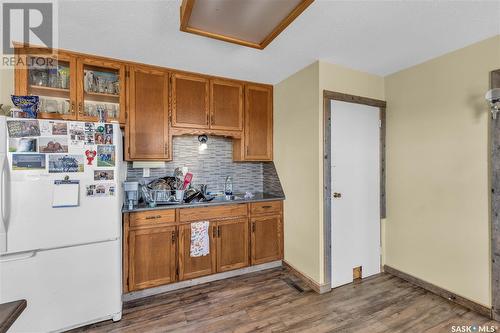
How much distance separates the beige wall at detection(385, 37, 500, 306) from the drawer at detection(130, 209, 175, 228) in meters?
2.57

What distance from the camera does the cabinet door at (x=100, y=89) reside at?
2264 millimetres

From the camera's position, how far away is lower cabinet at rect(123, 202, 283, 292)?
2279mm

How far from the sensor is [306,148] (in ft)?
8.48

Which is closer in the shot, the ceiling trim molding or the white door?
the ceiling trim molding

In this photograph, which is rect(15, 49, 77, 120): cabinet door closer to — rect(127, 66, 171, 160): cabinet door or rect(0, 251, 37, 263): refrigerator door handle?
rect(127, 66, 171, 160): cabinet door

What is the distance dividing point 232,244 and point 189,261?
513 mm

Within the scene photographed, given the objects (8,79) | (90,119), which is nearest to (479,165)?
(90,119)

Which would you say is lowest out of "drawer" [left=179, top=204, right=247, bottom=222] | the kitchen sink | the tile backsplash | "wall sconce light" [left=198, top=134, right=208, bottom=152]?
"drawer" [left=179, top=204, right=247, bottom=222]

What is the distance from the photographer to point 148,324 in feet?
6.34

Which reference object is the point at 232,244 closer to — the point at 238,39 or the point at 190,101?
the point at 190,101

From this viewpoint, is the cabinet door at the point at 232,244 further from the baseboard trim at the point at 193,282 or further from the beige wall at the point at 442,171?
the beige wall at the point at 442,171

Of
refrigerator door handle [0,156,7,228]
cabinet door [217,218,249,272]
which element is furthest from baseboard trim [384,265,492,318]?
refrigerator door handle [0,156,7,228]

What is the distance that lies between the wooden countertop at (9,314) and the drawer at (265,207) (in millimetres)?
2178

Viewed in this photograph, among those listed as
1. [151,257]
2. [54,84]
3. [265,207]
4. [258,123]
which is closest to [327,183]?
[265,207]
